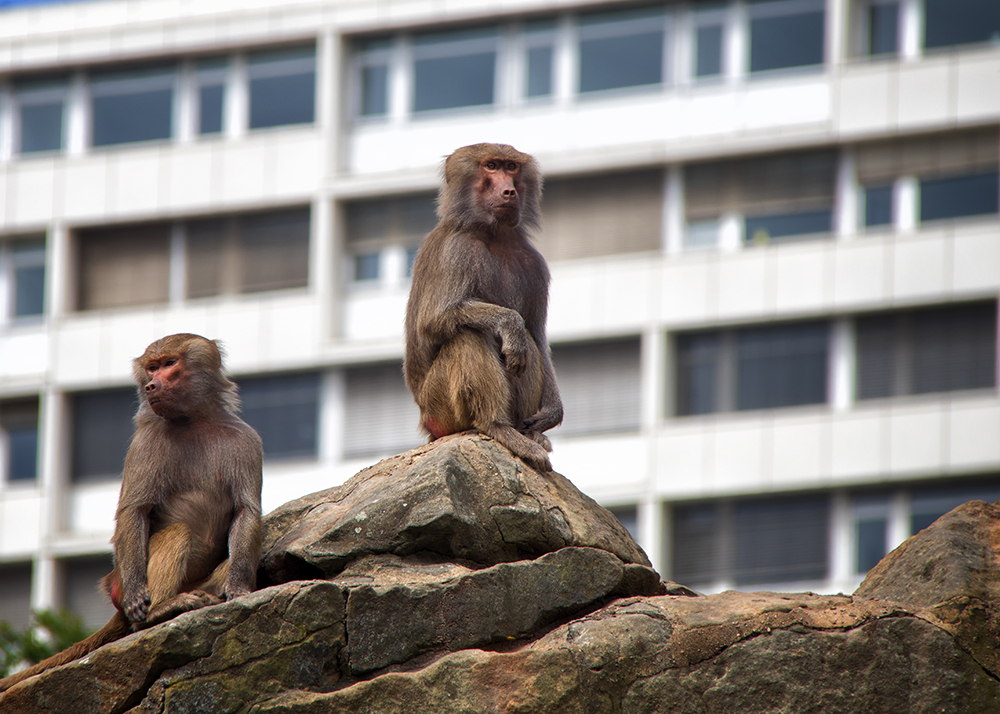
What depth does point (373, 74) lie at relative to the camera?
31891mm

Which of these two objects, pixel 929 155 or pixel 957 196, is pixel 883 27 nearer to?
pixel 929 155

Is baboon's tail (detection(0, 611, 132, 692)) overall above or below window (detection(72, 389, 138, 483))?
below

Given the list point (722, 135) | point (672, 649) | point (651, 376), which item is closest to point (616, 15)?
point (722, 135)

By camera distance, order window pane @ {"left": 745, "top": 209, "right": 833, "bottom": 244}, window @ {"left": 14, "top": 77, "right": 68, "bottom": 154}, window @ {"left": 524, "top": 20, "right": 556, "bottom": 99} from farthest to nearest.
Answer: window @ {"left": 14, "top": 77, "right": 68, "bottom": 154}, window @ {"left": 524, "top": 20, "right": 556, "bottom": 99}, window pane @ {"left": 745, "top": 209, "right": 833, "bottom": 244}

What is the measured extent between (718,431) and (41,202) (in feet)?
50.7

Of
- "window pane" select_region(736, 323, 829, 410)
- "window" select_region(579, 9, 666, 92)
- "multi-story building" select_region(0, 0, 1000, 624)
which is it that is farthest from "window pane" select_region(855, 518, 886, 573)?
"window" select_region(579, 9, 666, 92)

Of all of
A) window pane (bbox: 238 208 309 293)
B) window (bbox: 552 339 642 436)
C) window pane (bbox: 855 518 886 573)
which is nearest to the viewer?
window pane (bbox: 855 518 886 573)

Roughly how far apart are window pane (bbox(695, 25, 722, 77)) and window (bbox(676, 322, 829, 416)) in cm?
537

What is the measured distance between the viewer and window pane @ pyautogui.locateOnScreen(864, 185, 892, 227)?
28.7 metres

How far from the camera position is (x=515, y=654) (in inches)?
329

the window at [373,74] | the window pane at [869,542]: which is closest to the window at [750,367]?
the window pane at [869,542]

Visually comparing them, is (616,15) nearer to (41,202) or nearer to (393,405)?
(393,405)

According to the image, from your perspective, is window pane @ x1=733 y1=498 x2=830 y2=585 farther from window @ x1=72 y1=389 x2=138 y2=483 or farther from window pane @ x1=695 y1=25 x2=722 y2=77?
window @ x1=72 y1=389 x2=138 y2=483

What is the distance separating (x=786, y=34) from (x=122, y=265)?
48.5 feet
